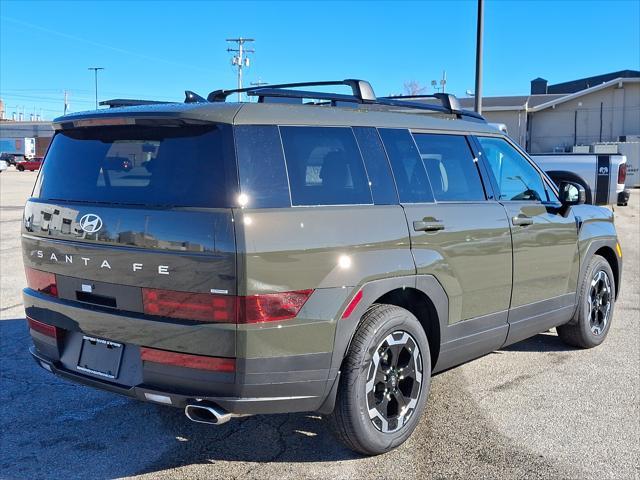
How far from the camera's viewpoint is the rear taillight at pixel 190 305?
9.49 ft

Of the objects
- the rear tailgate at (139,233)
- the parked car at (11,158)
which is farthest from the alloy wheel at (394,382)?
the parked car at (11,158)

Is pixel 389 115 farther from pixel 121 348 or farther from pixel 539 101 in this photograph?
pixel 539 101

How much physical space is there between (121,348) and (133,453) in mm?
813

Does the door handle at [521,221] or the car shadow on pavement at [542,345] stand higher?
the door handle at [521,221]

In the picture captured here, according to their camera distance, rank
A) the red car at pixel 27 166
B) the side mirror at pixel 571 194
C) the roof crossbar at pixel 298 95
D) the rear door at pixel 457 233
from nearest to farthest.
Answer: the roof crossbar at pixel 298 95 < the rear door at pixel 457 233 < the side mirror at pixel 571 194 < the red car at pixel 27 166

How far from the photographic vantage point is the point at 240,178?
2.96 meters

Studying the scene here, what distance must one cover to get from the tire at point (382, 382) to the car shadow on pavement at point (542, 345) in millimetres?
2254

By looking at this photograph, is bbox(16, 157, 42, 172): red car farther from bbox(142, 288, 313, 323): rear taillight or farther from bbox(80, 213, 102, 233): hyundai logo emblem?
bbox(142, 288, 313, 323): rear taillight

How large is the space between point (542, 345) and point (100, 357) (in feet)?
13.7

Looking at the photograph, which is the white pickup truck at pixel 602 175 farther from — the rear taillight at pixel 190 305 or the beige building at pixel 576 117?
the beige building at pixel 576 117

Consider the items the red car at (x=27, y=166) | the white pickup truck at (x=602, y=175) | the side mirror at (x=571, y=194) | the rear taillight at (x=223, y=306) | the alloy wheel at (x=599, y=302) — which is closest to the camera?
the rear taillight at (x=223, y=306)

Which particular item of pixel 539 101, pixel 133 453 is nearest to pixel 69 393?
pixel 133 453

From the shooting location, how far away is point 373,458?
140 inches

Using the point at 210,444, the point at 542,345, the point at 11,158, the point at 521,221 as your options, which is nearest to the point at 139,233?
the point at 210,444
